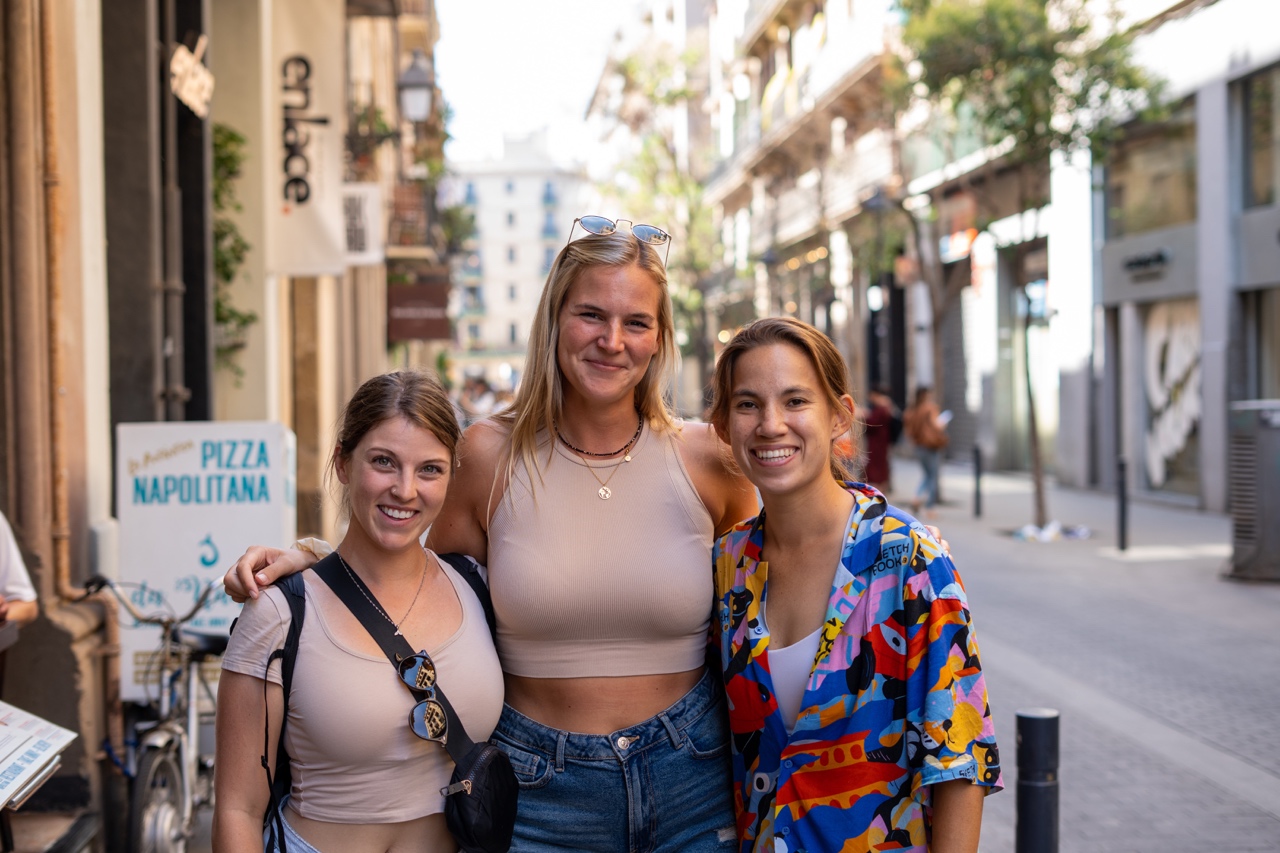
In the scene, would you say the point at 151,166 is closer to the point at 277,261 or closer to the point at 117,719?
the point at 117,719

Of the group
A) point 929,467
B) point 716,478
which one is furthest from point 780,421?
point 929,467

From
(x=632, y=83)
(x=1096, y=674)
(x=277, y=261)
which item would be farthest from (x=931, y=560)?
(x=632, y=83)

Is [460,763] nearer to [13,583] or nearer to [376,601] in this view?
[376,601]

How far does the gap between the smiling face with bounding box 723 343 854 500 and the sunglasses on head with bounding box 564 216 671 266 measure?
425 mm

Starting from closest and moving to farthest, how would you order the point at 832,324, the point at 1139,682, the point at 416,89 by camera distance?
1. the point at 1139,682
2. the point at 416,89
3. the point at 832,324

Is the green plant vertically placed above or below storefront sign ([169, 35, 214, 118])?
below

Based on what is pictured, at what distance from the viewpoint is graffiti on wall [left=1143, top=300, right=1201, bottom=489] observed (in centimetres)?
1891

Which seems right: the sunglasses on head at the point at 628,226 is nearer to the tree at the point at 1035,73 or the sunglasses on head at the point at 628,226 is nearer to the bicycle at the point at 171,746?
the bicycle at the point at 171,746

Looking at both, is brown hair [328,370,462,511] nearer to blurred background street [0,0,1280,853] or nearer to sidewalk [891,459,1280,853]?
blurred background street [0,0,1280,853]

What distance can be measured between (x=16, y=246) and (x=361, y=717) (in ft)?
12.1

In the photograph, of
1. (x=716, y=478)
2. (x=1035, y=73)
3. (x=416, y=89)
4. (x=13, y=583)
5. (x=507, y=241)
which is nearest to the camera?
(x=716, y=478)

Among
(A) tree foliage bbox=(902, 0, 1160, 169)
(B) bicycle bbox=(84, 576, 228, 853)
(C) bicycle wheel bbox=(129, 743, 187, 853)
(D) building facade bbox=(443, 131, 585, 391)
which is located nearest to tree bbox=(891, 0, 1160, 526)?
(A) tree foliage bbox=(902, 0, 1160, 169)

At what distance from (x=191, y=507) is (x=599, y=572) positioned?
147 inches

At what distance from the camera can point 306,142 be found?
11742mm
